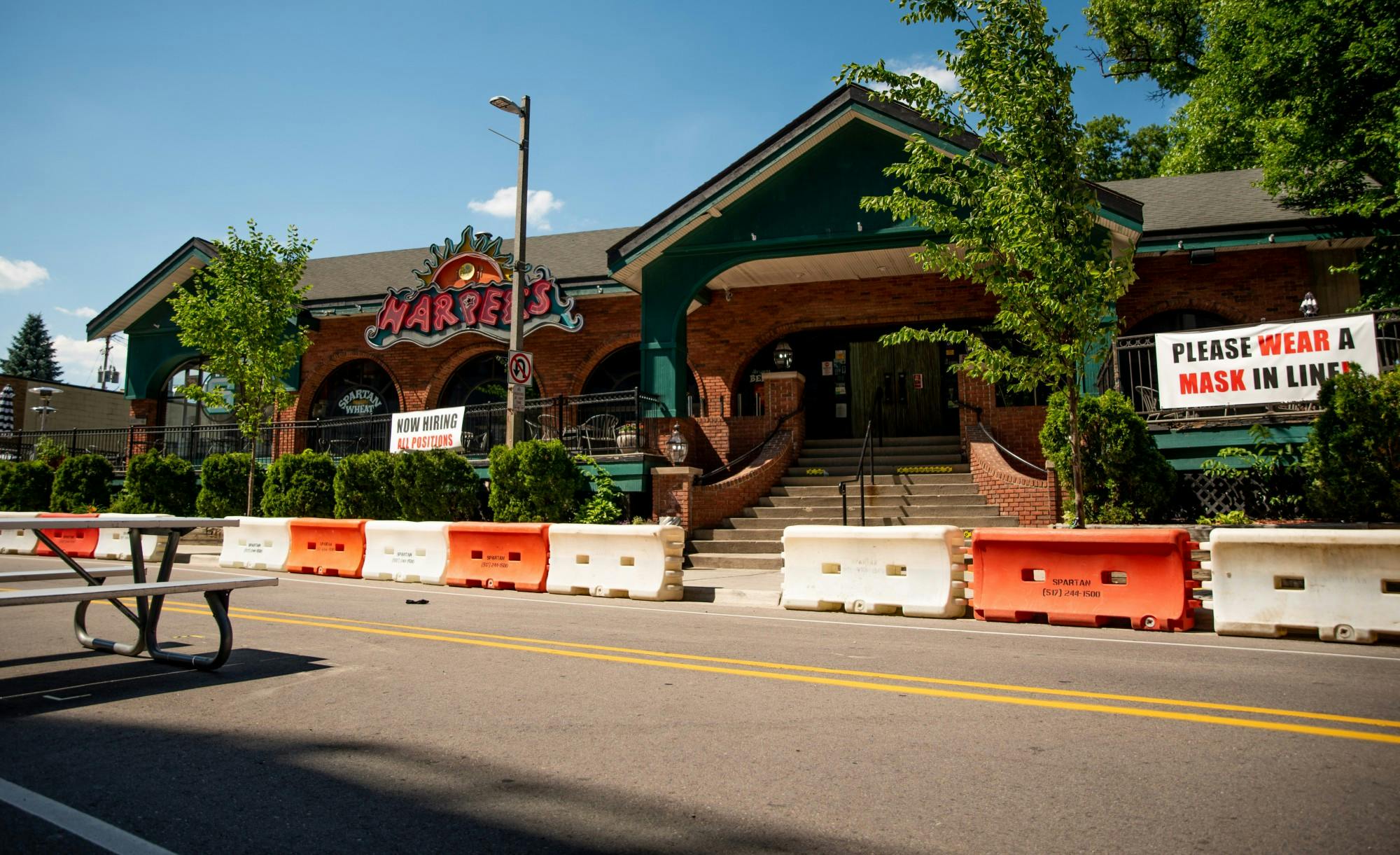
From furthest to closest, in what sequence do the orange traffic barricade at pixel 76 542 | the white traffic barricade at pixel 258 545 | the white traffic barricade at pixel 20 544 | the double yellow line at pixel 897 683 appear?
the white traffic barricade at pixel 20 544 < the orange traffic barricade at pixel 76 542 < the white traffic barricade at pixel 258 545 < the double yellow line at pixel 897 683

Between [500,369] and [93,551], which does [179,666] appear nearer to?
[93,551]

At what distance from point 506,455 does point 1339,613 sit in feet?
39.6

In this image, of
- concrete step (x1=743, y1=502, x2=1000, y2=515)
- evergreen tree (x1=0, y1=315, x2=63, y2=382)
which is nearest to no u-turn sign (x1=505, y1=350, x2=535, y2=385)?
concrete step (x1=743, y1=502, x2=1000, y2=515)

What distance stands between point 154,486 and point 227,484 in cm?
224

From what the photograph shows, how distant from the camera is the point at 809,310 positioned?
20.3m

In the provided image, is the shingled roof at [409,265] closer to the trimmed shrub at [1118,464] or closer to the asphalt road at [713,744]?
the trimmed shrub at [1118,464]

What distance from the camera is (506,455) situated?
15.9 meters

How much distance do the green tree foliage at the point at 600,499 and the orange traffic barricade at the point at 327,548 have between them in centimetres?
372

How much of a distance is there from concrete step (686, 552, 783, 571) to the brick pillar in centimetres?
96

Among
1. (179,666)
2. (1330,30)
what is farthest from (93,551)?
(1330,30)

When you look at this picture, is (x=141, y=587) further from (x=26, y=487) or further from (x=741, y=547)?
(x=26, y=487)

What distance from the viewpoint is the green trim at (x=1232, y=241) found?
16469 mm

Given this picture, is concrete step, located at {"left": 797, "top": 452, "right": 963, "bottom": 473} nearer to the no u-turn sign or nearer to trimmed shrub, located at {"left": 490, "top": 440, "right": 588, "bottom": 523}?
trimmed shrub, located at {"left": 490, "top": 440, "right": 588, "bottom": 523}

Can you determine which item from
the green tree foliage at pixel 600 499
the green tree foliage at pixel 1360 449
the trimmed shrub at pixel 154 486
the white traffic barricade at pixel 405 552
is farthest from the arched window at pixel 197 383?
the green tree foliage at pixel 1360 449
